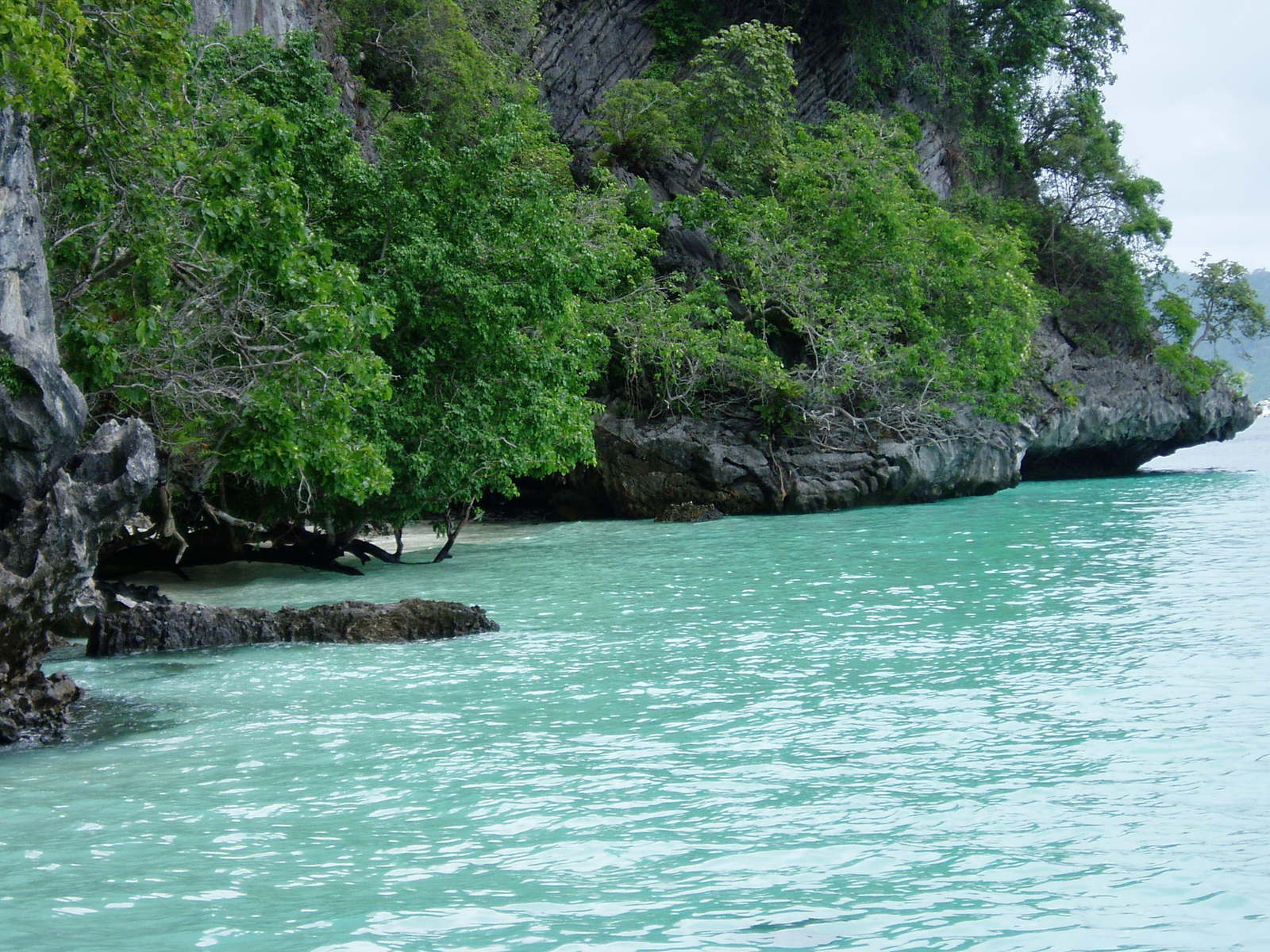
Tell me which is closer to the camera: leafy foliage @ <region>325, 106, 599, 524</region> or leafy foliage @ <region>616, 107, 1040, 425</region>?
leafy foliage @ <region>325, 106, 599, 524</region>

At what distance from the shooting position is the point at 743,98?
28219 mm

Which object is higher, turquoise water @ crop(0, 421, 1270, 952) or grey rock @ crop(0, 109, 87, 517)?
grey rock @ crop(0, 109, 87, 517)

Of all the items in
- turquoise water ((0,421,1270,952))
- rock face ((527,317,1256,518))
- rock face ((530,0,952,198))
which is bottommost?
turquoise water ((0,421,1270,952))

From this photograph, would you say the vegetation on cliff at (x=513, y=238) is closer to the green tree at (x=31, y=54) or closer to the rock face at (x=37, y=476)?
the green tree at (x=31, y=54)

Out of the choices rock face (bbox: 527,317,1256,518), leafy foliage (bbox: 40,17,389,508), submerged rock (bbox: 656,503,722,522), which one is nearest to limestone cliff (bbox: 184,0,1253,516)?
rock face (bbox: 527,317,1256,518)

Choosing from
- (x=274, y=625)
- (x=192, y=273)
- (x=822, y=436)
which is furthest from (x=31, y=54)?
(x=822, y=436)

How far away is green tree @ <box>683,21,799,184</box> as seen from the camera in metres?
28.3

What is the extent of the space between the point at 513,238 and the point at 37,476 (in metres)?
9.53

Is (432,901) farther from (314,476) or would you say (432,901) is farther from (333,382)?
(314,476)

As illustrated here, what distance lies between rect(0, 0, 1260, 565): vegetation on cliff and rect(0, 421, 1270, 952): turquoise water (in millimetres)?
3606

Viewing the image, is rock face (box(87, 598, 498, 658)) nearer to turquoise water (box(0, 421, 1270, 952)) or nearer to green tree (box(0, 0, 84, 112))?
turquoise water (box(0, 421, 1270, 952))

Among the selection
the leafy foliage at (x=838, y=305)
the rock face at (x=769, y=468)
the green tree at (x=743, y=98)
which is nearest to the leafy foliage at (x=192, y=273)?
the leafy foliage at (x=838, y=305)

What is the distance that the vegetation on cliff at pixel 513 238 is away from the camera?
12016 millimetres

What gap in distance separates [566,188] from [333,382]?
13547 millimetres
